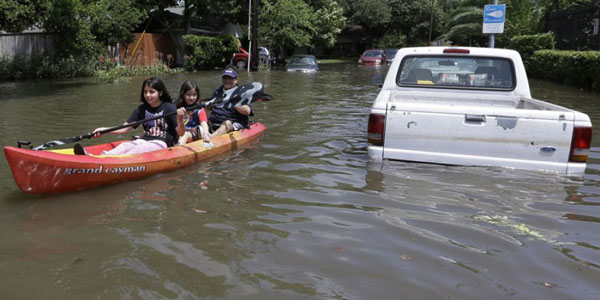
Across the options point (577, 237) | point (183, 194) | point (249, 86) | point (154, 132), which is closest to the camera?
point (577, 237)

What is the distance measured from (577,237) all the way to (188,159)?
4447mm

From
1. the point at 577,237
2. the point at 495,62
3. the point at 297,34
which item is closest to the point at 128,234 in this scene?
the point at 577,237

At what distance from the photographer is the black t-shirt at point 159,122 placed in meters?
6.26

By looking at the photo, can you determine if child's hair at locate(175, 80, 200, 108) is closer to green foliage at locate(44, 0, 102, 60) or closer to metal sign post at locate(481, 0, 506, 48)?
green foliage at locate(44, 0, 102, 60)

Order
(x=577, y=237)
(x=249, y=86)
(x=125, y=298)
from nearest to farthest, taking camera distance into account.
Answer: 1. (x=125, y=298)
2. (x=577, y=237)
3. (x=249, y=86)

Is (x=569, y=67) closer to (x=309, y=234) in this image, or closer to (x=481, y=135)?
(x=481, y=135)

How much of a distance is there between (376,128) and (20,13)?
16977mm

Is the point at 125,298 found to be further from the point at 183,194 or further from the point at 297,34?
the point at 297,34

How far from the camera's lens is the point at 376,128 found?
5.07 m

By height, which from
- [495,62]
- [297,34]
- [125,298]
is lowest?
[125,298]

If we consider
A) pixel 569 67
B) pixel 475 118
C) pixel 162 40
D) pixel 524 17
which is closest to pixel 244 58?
pixel 162 40

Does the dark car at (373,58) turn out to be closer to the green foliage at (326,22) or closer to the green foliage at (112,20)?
the green foliage at (326,22)

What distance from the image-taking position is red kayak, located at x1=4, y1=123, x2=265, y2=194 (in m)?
4.82

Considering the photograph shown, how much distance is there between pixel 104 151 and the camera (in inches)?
240
